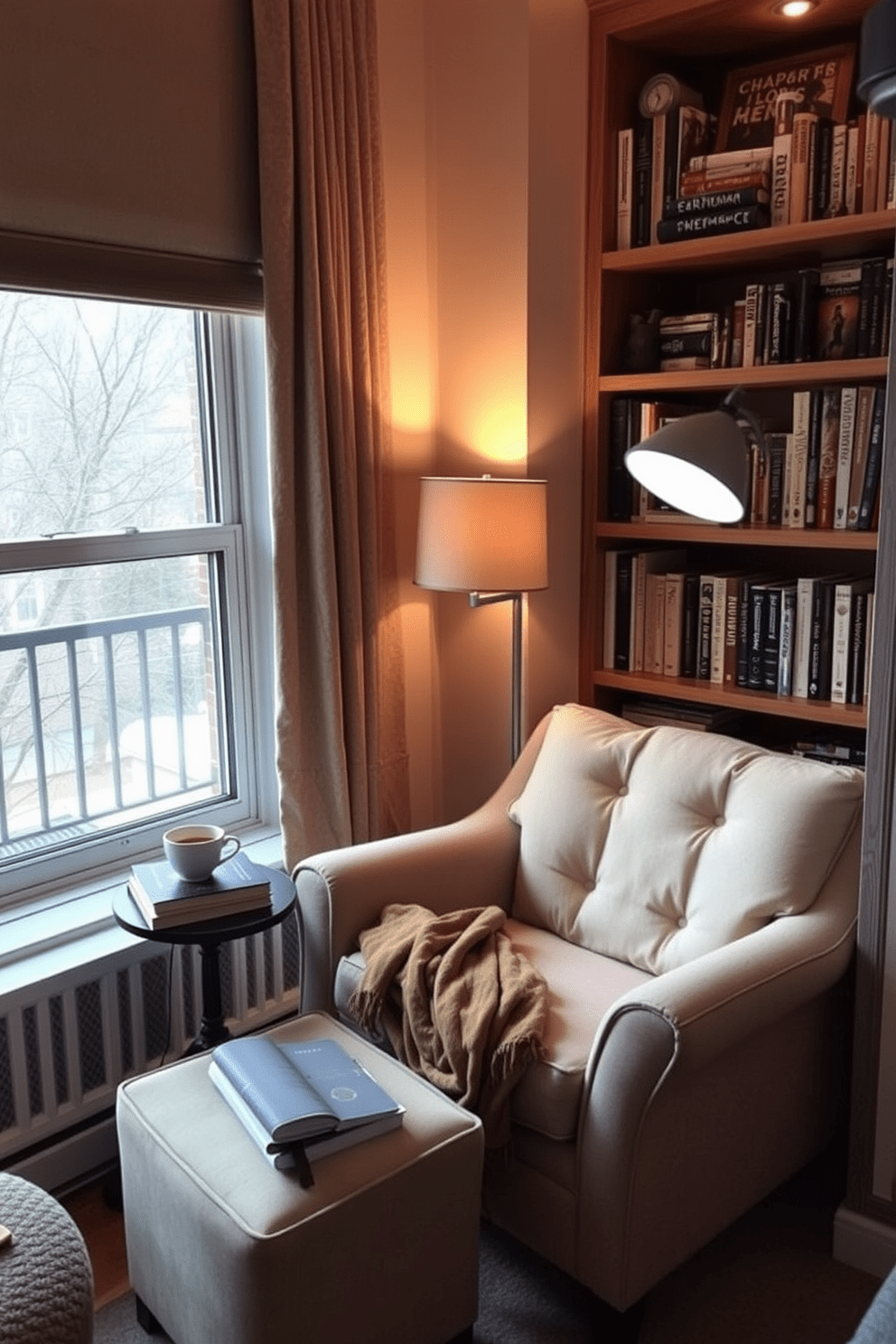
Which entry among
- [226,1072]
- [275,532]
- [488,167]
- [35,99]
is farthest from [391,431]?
[226,1072]

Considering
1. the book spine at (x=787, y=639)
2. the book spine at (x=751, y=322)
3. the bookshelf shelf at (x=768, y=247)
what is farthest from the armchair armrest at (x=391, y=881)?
the bookshelf shelf at (x=768, y=247)

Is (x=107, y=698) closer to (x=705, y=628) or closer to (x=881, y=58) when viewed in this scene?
(x=705, y=628)

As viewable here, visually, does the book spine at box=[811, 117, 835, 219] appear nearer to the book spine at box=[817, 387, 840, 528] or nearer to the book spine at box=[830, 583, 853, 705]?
the book spine at box=[817, 387, 840, 528]

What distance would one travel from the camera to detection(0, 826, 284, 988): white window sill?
2.16 m

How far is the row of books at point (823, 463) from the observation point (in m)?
2.35

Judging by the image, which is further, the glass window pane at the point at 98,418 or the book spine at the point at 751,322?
the book spine at the point at 751,322

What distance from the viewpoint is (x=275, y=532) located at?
238 cm

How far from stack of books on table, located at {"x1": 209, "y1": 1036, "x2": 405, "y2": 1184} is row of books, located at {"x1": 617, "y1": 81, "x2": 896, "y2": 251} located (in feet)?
6.08

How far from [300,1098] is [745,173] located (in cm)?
202

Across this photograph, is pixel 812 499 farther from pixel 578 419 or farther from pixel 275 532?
pixel 275 532

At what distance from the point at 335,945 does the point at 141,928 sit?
0.36 metres

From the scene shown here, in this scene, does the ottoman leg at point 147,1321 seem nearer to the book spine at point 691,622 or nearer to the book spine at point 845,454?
the book spine at point 691,622

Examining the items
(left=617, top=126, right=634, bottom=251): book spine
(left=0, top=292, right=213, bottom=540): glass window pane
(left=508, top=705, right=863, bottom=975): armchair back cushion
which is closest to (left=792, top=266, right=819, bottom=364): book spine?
(left=617, top=126, right=634, bottom=251): book spine

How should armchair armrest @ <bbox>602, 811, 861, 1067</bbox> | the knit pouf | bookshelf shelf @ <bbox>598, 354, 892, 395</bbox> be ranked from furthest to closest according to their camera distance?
bookshelf shelf @ <bbox>598, 354, 892, 395</bbox> < armchair armrest @ <bbox>602, 811, 861, 1067</bbox> < the knit pouf
